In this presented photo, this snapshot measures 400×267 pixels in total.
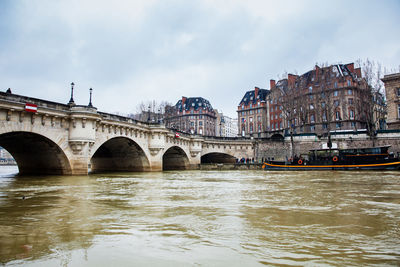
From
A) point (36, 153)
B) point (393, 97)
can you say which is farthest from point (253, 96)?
point (36, 153)

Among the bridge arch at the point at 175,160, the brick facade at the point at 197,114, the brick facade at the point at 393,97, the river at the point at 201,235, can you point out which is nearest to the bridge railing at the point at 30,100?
the river at the point at 201,235

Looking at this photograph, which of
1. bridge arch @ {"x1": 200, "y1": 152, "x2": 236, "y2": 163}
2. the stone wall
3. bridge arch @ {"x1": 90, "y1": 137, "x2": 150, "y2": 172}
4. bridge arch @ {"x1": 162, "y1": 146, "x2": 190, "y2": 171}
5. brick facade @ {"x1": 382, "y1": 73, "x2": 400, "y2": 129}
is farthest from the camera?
bridge arch @ {"x1": 200, "y1": 152, "x2": 236, "y2": 163}

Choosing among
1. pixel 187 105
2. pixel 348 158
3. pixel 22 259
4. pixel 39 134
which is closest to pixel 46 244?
pixel 22 259

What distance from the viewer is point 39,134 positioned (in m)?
21.9

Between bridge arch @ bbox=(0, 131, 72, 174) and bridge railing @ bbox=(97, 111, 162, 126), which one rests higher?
bridge railing @ bbox=(97, 111, 162, 126)

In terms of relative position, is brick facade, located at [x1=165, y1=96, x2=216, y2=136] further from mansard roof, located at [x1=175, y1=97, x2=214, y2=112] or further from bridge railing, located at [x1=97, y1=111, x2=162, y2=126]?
bridge railing, located at [x1=97, y1=111, x2=162, y2=126]

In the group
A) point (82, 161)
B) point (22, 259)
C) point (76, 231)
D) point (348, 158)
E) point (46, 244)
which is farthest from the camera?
point (348, 158)

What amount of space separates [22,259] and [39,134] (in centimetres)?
1997

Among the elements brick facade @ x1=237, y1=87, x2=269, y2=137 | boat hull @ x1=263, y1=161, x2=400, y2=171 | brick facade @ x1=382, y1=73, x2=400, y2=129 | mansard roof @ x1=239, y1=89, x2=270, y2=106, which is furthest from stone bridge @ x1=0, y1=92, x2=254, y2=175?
mansard roof @ x1=239, y1=89, x2=270, y2=106

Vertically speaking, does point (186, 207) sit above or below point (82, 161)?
below

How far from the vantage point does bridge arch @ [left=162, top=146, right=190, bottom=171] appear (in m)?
47.8

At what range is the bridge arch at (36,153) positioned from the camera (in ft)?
78.8

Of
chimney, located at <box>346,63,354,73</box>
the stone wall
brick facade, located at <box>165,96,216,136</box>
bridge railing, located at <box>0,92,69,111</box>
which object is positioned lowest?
the stone wall

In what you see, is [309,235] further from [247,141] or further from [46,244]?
[247,141]
